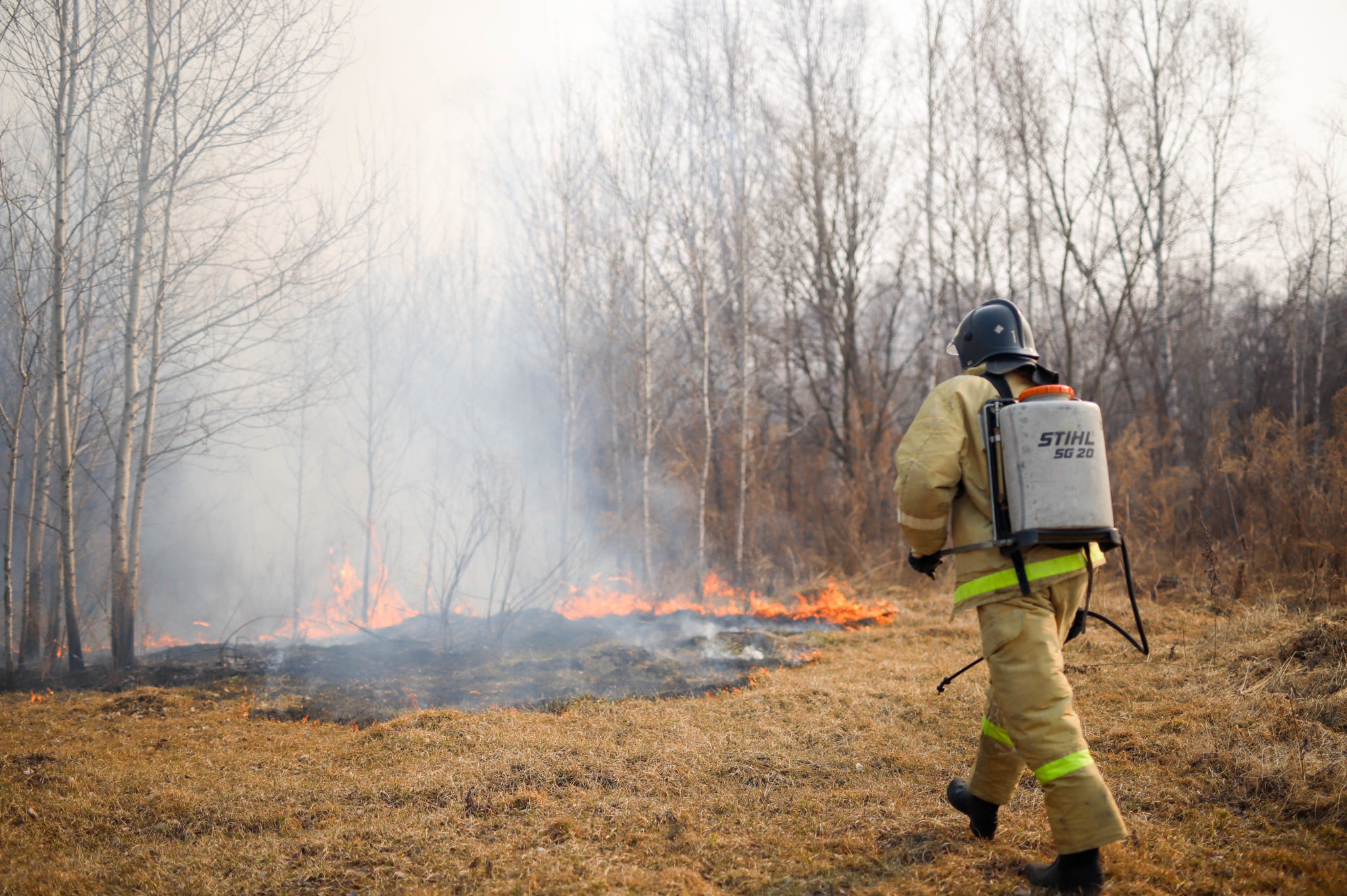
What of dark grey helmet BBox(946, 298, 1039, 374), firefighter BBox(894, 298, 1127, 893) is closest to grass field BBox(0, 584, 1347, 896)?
firefighter BBox(894, 298, 1127, 893)

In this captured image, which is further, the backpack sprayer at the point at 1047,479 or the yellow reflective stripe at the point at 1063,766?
the backpack sprayer at the point at 1047,479

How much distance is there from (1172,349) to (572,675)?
621 inches

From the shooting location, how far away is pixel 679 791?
3.70 meters

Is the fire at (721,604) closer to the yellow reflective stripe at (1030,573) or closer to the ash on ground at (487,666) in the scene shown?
the ash on ground at (487,666)

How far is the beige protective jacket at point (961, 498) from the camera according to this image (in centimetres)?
266

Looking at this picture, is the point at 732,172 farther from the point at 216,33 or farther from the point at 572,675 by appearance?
the point at 572,675

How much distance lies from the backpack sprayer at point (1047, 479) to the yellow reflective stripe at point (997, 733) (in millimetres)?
370

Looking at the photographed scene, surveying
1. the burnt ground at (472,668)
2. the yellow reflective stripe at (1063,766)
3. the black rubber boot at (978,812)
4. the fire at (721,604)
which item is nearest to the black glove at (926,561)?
the yellow reflective stripe at (1063,766)

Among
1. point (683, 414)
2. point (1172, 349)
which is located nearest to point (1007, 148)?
point (1172, 349)

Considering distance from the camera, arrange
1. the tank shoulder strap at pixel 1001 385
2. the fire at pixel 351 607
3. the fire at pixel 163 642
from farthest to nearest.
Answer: the fire at pixel 351 607
the fire at pixel 163 642
the tank shoulder strap at pixel 1001 385

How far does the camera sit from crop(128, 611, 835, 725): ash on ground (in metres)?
5.74

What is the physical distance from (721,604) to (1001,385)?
8.82 metres

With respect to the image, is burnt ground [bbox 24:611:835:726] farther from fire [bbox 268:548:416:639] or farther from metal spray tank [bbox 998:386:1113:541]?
fire [bbox 268:548:416:639]

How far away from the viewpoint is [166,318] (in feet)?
26.2
